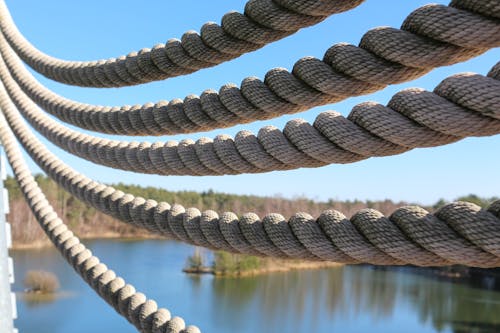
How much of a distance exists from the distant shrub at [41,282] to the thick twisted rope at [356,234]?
1301 centimetres

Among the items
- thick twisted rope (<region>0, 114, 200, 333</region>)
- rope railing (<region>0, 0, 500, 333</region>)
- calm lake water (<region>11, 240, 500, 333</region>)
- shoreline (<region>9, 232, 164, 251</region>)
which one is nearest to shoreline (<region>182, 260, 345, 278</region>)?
calm lake water (<region>11, 240, 500, 333</region>)

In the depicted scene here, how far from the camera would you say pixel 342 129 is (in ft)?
3.01

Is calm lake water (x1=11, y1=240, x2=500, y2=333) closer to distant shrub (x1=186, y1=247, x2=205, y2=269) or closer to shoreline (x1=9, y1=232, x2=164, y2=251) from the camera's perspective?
distant shrub (x1=186, y1=247, x2=205, y2=269)

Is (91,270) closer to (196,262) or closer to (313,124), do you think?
(313,124)

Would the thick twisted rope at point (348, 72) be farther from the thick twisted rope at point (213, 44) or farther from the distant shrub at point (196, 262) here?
the distant shrub at point (196, 262)

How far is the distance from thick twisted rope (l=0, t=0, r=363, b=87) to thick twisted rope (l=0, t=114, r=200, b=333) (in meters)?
0.57

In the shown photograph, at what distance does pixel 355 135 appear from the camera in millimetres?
903

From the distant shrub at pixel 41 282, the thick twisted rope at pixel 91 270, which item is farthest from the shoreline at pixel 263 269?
the thick twisted rope at pixel 91 270

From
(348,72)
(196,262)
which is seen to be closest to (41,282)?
(196,262)

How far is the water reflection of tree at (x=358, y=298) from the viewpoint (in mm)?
12414

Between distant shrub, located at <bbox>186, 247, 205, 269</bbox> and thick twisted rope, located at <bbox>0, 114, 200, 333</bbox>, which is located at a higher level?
thick twisted rope, located at <bbox>0, 114, 200, 333</bbox>

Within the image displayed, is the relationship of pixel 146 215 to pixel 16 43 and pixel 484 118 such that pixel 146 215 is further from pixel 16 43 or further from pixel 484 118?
pixel 16 43

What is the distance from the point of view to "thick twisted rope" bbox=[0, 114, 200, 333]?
1422 mm

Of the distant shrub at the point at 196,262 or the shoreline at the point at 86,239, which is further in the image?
the shoreline at the point at 86,239
